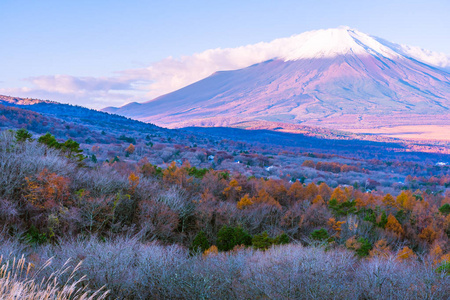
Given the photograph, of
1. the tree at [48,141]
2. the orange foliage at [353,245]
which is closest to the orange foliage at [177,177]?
the tree at [48,141]

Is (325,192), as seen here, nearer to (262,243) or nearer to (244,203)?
(244,203)

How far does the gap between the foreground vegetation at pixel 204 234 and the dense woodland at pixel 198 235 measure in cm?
8

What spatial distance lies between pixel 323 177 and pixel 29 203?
172ft

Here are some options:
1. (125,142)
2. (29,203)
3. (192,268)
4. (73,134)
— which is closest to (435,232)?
(192,268)

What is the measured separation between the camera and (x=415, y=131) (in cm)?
18088

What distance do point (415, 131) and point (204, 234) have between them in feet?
612

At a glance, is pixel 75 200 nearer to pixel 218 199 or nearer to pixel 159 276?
pixel 159 276

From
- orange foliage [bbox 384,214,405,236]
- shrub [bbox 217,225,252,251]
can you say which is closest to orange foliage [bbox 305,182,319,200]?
orange foliage [bbox 384,214,405,236]

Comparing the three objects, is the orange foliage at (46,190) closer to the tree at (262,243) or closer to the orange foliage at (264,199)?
the tree at (262,243)

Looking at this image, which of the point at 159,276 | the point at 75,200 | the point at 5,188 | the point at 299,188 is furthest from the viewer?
the point at 299,188

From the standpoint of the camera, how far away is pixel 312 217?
93.9 feet

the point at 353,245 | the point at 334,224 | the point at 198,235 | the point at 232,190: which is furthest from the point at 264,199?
the point at 198,235

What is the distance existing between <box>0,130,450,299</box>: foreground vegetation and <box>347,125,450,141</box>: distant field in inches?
5649

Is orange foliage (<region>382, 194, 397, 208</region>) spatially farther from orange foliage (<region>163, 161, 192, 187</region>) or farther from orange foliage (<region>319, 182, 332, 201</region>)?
orange foliage (<region>163, 161, 192, 187</region>)
